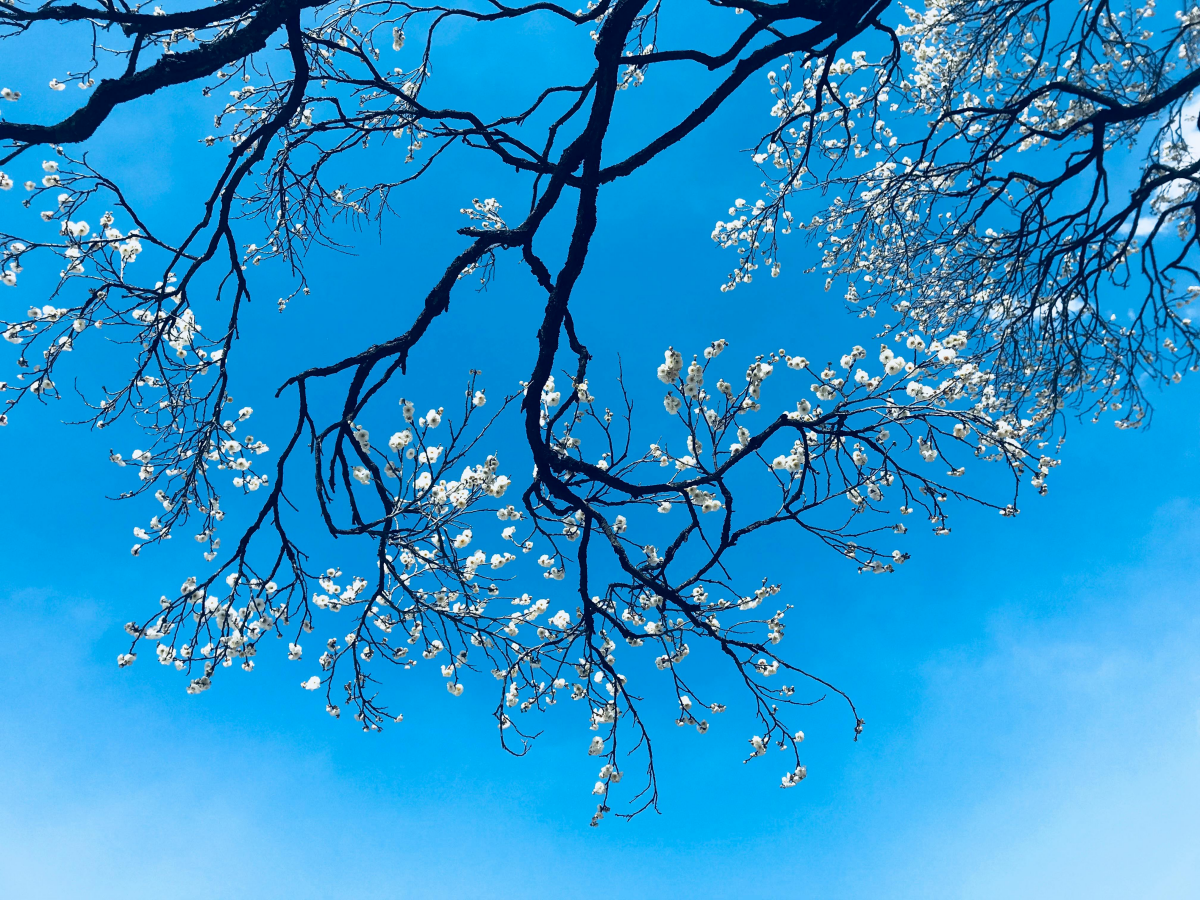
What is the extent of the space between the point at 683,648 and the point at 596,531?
4.81 ft

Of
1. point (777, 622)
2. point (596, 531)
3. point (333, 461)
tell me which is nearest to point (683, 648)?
point (777, 622)

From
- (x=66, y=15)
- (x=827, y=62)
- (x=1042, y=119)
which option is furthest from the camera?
(x=1042, y=119)

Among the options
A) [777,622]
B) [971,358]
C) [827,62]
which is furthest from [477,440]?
[971,358]

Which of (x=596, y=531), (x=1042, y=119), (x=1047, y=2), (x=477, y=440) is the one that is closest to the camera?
(x=477, y=440)

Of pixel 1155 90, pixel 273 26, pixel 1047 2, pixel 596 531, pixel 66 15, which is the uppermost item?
pixel 1047 2

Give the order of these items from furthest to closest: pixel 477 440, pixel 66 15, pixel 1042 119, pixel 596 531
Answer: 1. pixel 1042 119
2. pixel 596 531
3. pixel 477 440
4. pixel 66 15

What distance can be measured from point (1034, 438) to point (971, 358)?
1.13 metres

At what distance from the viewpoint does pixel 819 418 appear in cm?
350

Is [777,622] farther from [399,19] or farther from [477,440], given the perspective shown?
[399,19]

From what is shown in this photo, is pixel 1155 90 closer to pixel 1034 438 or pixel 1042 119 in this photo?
pixel 1042 119

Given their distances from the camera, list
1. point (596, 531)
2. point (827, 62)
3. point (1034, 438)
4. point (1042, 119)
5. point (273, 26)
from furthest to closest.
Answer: point (1042, 119)
point (1034, 438)
point (827, 62)
point (596, 531)
point (273, 26)

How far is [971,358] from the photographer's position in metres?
5.25

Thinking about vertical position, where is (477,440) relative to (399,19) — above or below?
below

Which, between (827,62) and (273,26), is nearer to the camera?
(273,26)
